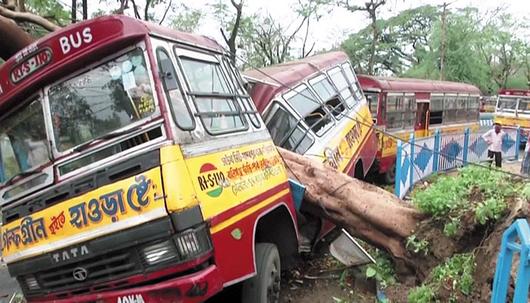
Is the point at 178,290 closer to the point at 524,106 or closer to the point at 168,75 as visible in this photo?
the point at 168,75

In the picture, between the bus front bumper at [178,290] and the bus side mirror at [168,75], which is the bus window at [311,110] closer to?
the bus side mirror at [168,75]

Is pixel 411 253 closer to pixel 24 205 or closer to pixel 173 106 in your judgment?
pixel 173 106

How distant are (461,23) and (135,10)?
24.9 metres

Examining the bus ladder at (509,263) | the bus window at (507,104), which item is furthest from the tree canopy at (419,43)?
the bus ladder at (509,263)

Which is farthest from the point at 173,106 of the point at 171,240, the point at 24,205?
the point at 24,205

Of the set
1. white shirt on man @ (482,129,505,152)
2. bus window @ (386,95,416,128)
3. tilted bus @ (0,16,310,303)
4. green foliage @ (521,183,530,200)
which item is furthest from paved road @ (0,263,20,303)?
white shirt on man @ (482,129,505,152)

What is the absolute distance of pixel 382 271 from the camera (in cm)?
517

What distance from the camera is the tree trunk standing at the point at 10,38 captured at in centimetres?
592

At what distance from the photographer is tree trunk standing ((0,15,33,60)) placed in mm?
5922

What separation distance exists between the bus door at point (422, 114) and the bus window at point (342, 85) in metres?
7.12

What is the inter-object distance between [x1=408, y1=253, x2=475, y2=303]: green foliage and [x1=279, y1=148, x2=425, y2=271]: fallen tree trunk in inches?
17.5

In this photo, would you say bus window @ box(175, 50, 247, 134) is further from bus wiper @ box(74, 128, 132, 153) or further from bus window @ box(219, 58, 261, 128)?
bus wiper @ box(74, 128, 132, 153)

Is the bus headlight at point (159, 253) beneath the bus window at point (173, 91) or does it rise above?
beneath

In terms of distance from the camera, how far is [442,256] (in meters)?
4.55
